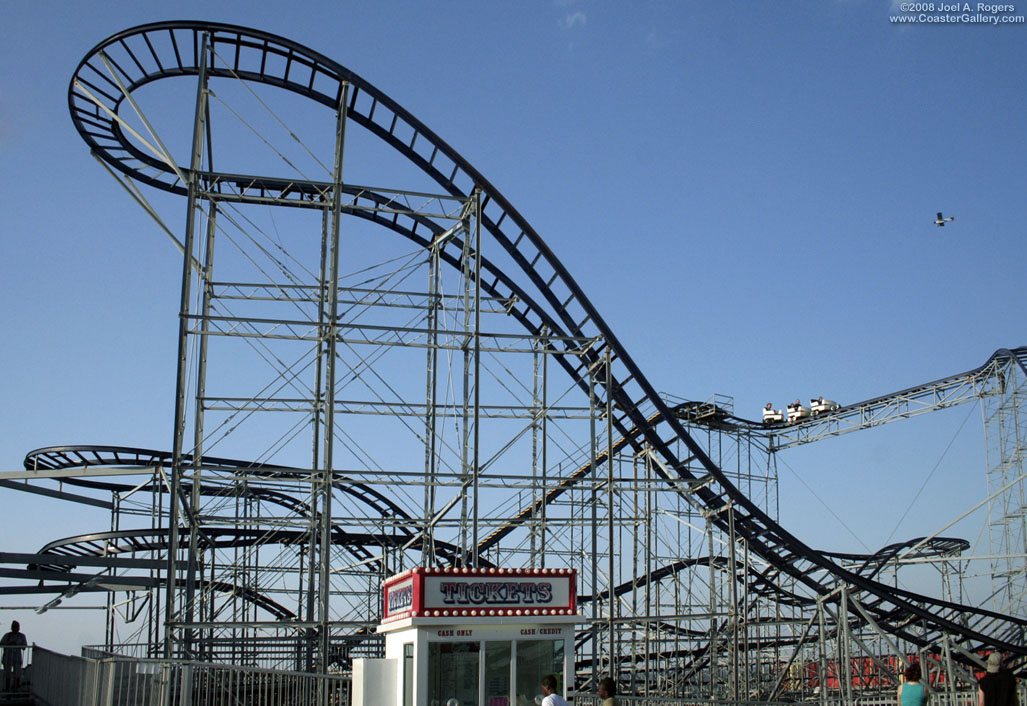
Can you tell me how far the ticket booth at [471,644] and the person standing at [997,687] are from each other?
523cm

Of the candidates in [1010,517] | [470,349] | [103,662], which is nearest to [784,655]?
[1010,517]

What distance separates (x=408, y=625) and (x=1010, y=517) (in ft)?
90.7

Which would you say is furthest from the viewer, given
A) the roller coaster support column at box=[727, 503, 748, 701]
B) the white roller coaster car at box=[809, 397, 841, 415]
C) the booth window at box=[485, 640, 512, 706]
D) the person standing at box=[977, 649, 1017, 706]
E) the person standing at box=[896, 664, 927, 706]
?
the white roller coaster car at box=[809, 397, 841, 415]

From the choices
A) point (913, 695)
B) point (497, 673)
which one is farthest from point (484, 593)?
point (913, 695)

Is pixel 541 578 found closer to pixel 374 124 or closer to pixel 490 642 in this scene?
pixel 490 642

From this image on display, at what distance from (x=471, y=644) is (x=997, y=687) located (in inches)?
248

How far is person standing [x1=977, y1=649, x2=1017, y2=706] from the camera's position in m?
9.59

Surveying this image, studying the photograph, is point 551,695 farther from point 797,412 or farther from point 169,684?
point 797,412

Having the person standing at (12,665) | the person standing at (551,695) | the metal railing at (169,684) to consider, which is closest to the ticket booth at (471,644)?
the metal railing at (169,684)

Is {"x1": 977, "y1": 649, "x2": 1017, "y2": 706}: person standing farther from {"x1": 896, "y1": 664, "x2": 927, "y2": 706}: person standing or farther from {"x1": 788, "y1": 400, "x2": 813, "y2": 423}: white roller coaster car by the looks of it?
{"x1": 788, "y1": 400, "x2": 813, "y2": 423}: white roller coaster car

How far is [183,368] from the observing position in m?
18.6

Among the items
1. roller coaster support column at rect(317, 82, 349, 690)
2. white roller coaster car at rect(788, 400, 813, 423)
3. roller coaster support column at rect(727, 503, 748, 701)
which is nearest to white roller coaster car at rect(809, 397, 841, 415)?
white roller coaster car at rect(788, 400, 813, 423)

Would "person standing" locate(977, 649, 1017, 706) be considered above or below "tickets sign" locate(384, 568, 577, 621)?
below

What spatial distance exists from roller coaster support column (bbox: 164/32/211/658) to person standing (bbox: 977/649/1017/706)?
11819mm
